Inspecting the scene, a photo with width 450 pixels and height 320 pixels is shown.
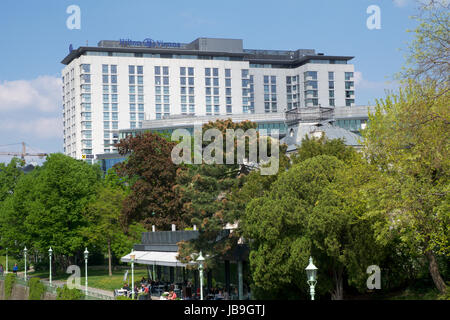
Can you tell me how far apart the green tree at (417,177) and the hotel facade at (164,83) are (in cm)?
11658

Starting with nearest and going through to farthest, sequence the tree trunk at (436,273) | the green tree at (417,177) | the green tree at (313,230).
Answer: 1. the green tree at (417,177)
2. the tree trunk at (436,273)
3. the green tree at (313,230)

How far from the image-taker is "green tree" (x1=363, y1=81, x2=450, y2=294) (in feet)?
81.2

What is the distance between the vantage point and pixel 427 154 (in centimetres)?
2625

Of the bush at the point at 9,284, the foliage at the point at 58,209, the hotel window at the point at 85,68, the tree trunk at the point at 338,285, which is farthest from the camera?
the hotel window at the point at 85,68

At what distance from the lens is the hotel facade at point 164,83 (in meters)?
153

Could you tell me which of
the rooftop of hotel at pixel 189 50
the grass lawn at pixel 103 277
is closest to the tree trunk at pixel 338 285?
the grass lawn at pixel 103 277

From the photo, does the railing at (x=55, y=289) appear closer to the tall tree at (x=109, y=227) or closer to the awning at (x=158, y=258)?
the awning at (x=158, y=258)

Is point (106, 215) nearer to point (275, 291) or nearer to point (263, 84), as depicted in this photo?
point (275, 291)

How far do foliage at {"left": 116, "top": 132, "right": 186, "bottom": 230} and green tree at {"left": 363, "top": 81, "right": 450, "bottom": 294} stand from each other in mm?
27874

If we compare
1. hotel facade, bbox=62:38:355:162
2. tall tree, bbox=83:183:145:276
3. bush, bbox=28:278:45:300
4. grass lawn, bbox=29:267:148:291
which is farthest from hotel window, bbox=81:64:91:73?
bush, bbox=28:278:45:300

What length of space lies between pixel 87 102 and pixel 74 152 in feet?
47.6

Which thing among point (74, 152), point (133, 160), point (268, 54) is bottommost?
point (133, 160)

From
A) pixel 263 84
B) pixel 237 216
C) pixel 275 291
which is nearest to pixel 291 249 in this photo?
pixel 275 291

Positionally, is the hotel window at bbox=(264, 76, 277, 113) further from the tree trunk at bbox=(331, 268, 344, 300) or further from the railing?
the tree trunk at bbox=(331, 268, 344, 300)
